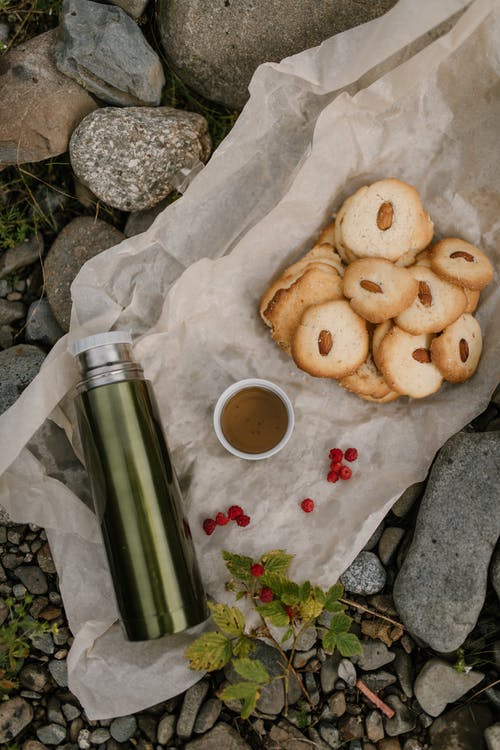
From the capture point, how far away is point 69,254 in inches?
121

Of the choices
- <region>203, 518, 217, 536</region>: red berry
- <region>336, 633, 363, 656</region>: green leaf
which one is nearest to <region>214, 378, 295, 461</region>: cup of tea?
<region>203, 518, 217, 536</region>: red berry

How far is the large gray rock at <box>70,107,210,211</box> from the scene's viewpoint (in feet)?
9.51

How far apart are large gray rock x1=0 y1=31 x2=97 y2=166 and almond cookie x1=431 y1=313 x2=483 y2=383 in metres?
1.84

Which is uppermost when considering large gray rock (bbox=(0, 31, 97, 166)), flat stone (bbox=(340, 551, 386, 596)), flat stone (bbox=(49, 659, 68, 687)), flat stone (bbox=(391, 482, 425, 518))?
large gray rock (bbox=(0, 31, 97, 166))

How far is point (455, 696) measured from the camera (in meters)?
2.82

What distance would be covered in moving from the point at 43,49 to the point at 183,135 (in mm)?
751

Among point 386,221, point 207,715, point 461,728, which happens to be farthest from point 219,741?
point 386,221

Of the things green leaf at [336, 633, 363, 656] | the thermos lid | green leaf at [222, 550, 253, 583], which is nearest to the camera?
the thermos lid

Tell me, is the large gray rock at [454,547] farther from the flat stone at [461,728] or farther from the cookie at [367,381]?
the cookie at [367,381]

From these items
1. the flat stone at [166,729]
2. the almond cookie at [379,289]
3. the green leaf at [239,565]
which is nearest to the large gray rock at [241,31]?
the almond cookie at [379,289]

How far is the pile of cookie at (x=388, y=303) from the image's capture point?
2.63 metres

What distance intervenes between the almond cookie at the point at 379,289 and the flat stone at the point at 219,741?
5.82 ft

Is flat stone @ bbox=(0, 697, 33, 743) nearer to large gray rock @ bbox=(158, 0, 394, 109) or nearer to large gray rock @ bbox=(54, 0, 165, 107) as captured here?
large gray rock @ bbox=(54, 0, 165, 107)

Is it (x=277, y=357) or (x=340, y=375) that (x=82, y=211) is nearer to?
(x=277, y=357)
